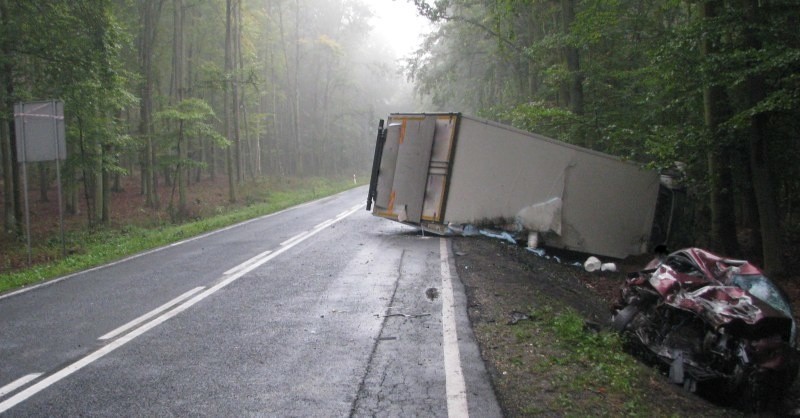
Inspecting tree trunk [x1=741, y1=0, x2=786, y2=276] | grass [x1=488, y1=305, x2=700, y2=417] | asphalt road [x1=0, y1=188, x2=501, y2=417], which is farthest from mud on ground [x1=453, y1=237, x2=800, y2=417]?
tree trunk [x1=741, y1=0, x2=786, y2=276]

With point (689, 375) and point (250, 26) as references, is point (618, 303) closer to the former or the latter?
point (689, 375)

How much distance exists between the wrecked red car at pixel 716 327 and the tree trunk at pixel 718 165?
471cm

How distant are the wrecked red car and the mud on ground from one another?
0.94 ft

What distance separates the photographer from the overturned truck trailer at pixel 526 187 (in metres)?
11.6

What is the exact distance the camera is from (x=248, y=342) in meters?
5.46

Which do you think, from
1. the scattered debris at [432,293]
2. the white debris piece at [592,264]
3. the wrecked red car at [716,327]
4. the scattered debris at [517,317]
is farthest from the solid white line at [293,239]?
the wrecked red car at [716,327]

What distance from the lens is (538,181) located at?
11586 mm

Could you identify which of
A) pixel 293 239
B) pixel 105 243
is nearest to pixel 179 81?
pixel 105 243

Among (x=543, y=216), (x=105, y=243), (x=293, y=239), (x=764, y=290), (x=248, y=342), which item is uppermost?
(x=764, y=290)

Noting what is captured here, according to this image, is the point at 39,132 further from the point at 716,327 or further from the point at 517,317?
the point at 716,327

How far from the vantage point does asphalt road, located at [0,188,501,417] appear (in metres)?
4.06

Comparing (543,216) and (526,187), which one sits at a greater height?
(526,187)

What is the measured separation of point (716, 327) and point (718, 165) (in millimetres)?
7025

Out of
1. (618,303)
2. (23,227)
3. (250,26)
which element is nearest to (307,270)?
(618,303)
